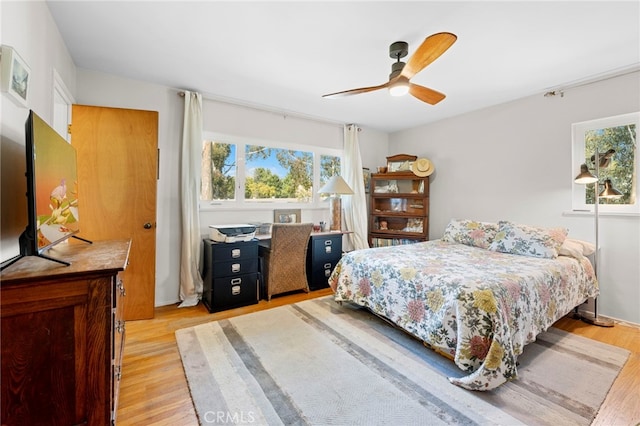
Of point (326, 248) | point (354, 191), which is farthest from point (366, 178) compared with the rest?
point (326, 248)

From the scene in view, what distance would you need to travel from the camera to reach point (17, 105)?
4.60 ft

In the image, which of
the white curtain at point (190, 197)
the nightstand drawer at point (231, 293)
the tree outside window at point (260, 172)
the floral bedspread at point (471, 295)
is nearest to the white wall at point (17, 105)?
the white curtain at point (190, 197)

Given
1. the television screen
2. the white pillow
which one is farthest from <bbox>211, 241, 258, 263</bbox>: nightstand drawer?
the white pillow

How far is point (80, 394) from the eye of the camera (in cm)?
110

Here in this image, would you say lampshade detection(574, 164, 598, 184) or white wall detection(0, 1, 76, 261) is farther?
lampshade detection(574, 164, 598, 184)

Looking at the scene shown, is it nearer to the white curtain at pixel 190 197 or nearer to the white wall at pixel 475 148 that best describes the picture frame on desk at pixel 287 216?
the white wall at pixel 475 148

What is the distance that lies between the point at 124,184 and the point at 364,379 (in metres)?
2.66

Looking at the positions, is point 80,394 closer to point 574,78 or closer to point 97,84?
point 97,84

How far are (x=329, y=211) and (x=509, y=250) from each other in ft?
7.76

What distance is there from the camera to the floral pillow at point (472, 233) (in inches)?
127

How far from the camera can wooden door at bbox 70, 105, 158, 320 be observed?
8.29ft

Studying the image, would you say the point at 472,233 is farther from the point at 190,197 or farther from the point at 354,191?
the point at 190,197

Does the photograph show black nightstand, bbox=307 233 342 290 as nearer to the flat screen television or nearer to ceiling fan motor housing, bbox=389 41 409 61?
ceiling fan motor housing, bbox=389 41 409 61

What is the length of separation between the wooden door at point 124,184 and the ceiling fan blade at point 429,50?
7.75 ft
